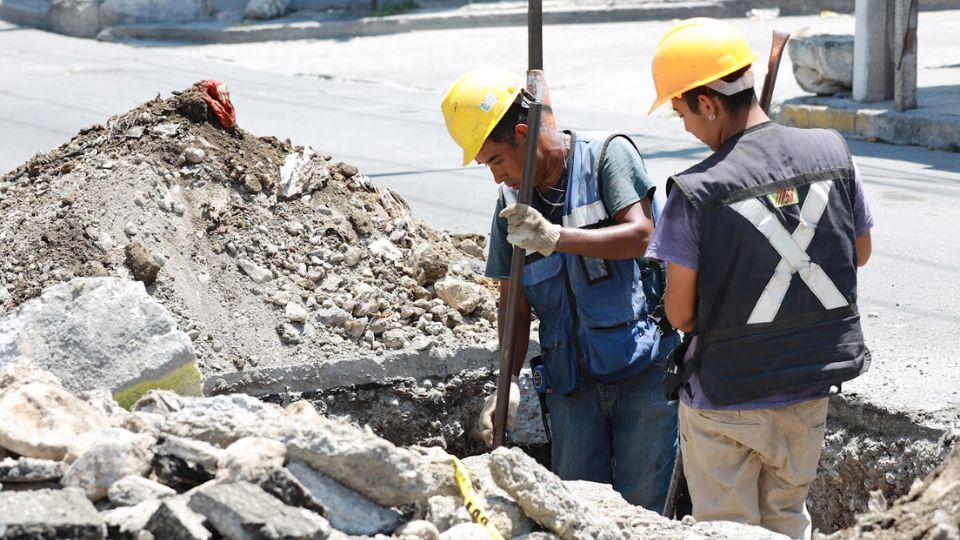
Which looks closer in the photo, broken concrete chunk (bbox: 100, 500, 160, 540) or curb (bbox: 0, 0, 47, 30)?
broken concrete chunk (bbox: 100, 500, 160, 540)

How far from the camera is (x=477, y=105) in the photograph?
378 cm

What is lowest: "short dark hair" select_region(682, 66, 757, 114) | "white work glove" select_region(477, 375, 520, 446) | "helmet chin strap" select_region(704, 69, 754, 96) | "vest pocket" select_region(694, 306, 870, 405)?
"white work glove" select_region(477, 375, 520, 446)

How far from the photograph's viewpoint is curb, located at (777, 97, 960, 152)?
35.1 feet

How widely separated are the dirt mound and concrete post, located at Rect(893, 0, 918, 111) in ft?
29.1

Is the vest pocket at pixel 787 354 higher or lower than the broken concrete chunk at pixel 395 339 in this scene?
higher

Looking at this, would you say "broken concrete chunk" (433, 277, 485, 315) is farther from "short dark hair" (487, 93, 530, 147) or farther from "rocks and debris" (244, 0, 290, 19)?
"rocks and debris" (244, 0, 290, 19)

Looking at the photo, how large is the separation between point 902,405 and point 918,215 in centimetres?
410

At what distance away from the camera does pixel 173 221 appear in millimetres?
5762

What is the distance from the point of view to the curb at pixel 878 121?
10.7 meters

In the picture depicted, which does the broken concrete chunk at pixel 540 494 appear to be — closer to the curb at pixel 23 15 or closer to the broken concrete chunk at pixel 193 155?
the broken concrete chunk at pixel 193 155

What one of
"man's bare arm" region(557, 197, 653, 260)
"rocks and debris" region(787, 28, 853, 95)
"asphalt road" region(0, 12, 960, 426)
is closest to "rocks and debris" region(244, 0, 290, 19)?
"asphalt road" region(0, 12, 960, 426)

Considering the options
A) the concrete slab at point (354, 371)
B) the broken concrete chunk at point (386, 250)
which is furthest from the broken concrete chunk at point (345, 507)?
the broken concrete chunk at point (386, 250)

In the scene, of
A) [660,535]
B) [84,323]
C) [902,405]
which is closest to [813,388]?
[660,535]

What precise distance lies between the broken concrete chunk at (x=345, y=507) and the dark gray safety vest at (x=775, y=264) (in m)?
0.97
